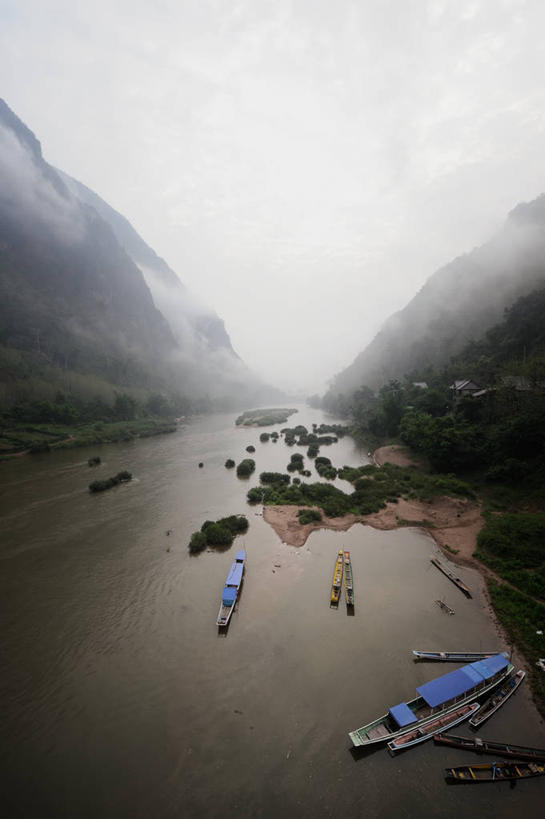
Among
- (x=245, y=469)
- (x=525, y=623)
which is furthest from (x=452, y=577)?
(x=245, y=469)

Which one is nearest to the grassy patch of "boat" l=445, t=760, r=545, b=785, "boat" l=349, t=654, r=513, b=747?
"boat" l=349, t=654, r=513, b=747

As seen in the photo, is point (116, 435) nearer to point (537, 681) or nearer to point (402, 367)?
point (537, 681)

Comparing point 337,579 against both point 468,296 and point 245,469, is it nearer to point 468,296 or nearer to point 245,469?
point 245,469

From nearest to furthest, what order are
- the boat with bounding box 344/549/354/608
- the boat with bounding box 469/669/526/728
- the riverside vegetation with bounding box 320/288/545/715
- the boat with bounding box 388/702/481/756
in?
the boat with bounding box 388/702/481/756
the boat with bounding box 469/669/526/728
the riverside vegetation with bounding box 320/288/545/715
the boat with bounding box 344/549/354/608

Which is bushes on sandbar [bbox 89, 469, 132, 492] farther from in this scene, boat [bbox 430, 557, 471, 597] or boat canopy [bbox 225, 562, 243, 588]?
boat [bbox 430, 557, 471, 597]

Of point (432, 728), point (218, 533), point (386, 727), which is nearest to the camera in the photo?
point (432, 728)
